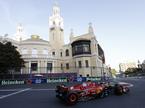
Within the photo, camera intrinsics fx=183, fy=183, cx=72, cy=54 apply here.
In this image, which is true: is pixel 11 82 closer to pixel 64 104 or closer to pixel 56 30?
pixel 64 104

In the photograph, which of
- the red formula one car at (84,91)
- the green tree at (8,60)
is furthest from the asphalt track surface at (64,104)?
the green tree at (8,60)

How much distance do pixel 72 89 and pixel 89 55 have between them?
4384 centimetres

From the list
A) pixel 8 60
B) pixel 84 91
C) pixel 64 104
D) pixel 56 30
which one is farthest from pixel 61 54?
pixel 64 104

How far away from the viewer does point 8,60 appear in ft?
130

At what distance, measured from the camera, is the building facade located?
5275cm

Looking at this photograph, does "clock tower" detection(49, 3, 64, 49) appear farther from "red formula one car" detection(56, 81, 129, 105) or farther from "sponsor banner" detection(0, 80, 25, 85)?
"red formula one car" detection(56, 81, 129, 105)

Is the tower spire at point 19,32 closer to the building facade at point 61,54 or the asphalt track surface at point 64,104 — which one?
the building facade at point 61,54

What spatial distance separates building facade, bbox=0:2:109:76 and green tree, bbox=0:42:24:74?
9419mm

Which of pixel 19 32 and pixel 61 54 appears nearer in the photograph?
pixel 61 54

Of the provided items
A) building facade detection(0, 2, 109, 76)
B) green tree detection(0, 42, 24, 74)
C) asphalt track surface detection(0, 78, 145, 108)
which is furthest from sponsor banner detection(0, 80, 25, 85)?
building facade detection(0, 2, 109, 76)

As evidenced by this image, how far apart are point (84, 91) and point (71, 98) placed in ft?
5.52

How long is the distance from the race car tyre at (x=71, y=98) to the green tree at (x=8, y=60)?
94.9ft

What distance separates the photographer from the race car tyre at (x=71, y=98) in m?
12.4

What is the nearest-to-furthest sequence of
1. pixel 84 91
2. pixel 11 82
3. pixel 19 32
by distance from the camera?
pixel 84 91 < pixel 11 82 < pixel 19 32
